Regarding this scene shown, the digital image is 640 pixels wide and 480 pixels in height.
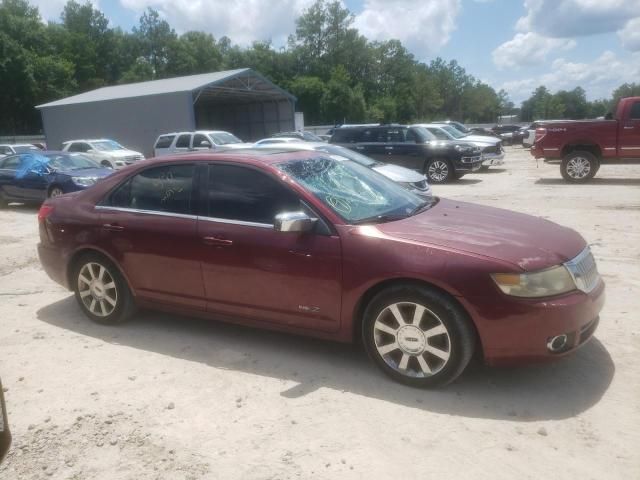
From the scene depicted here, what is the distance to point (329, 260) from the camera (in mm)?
3762

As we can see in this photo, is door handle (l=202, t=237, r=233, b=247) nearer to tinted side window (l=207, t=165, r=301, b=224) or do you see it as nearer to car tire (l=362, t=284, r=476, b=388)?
tinted side window (l=207, t=165, r=301, b=224)

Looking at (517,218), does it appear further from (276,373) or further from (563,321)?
(276,373)

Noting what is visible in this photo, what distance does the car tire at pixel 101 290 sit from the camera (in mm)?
4859

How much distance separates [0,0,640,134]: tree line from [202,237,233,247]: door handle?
55999 millimetres

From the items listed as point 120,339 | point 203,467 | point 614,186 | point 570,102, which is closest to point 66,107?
point 614,186

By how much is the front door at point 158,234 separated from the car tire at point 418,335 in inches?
60.2

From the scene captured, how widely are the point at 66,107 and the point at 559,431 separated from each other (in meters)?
36.6

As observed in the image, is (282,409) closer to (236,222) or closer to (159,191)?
(236,222)

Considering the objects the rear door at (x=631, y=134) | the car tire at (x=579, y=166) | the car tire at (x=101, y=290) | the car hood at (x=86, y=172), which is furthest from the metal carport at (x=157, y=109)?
the car tire at (x=101, y=290)

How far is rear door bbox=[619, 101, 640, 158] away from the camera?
1353 centimetres

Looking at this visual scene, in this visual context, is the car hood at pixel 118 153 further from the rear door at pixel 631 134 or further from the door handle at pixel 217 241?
the door handle at pixel 217 241

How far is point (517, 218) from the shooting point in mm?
4324

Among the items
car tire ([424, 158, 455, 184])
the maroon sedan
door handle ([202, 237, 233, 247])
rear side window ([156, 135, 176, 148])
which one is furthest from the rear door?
rear side window ([156, 135, 176, 148])

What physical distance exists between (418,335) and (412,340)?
58 mm
